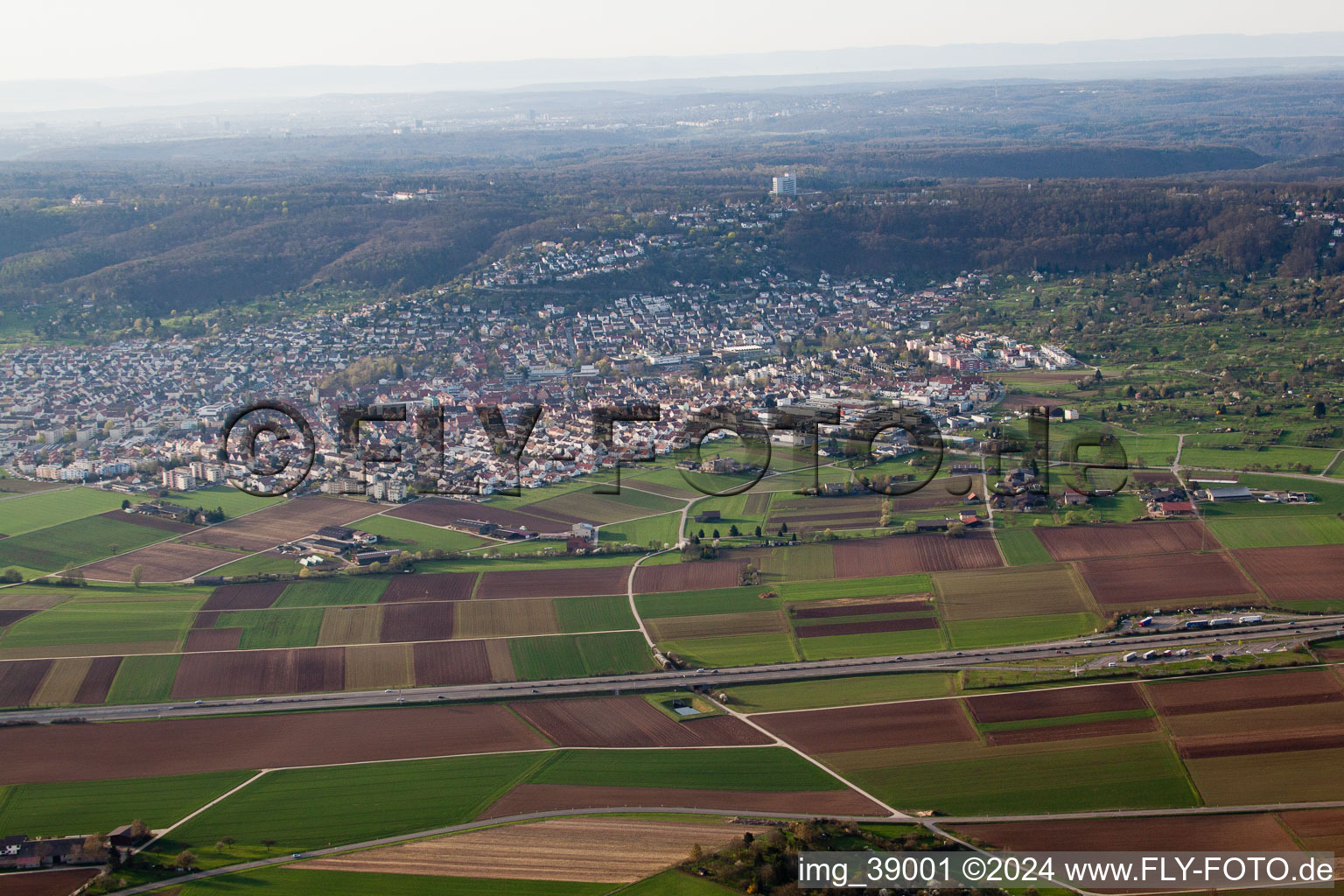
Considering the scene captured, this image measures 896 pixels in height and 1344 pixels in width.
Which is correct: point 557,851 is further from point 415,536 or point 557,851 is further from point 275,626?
point 415,536

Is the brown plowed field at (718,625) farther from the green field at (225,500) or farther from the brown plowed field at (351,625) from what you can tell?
the green field at (225,500)

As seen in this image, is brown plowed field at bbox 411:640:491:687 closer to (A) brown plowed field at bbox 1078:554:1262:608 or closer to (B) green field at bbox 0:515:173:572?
(B) green field at bbox 0:515:173:572

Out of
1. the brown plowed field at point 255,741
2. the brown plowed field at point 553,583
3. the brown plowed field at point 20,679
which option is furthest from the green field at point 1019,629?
the brown plowed field at point 20,679

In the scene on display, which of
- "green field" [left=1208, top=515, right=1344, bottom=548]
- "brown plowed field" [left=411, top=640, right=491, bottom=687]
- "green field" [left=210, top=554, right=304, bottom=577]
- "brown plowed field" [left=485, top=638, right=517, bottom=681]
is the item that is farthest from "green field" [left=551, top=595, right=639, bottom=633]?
"green field" [left=1208, top=515, right=1344, bottom=548]

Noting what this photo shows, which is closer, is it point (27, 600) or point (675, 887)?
point (675, 887)

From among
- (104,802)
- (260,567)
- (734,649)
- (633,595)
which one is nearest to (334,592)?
(260,567)

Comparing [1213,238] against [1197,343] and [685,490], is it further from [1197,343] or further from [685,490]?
[685,490]
